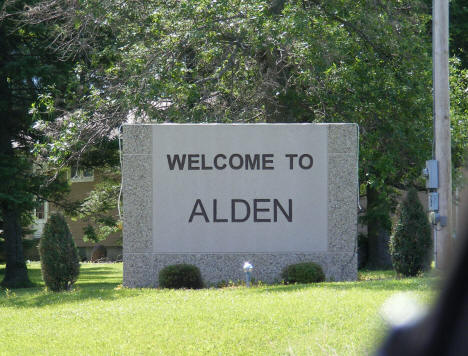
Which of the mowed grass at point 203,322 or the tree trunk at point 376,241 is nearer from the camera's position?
the mowed grass at point 203,322

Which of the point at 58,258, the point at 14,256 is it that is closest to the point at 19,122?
the point at 14,256

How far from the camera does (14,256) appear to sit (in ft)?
69.4

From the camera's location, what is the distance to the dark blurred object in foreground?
1.83 ft

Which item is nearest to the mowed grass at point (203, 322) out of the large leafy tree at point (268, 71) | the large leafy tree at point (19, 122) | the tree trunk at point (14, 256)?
the large leafy tree at point (268, 71)

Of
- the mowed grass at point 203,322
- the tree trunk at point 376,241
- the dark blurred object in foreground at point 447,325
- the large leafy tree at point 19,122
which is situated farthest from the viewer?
the tree trunk at point 376,241

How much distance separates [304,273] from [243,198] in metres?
1.92

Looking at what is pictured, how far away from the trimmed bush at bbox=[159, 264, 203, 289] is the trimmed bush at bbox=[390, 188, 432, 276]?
3.65 m

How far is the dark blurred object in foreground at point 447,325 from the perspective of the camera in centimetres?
56

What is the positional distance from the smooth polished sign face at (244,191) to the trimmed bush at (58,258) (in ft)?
5.31

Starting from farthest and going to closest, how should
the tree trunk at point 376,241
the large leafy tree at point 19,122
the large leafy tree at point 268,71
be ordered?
the tree trunk at point 376,241, the large leafy tree at point 19,122, the large leafy tree at point 268,71

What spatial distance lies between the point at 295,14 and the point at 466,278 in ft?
50.9

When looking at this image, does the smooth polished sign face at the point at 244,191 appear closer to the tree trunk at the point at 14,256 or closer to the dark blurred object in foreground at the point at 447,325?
the tree trunk at the point at 14,256

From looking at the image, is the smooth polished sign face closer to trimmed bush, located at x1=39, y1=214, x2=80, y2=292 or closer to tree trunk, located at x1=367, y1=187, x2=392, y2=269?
trimmed bush, located at x1=39, y1=214, x2=80, y2=292

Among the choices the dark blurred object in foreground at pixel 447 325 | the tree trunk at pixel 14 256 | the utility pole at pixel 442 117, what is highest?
the utility pole at pixel 442 117
